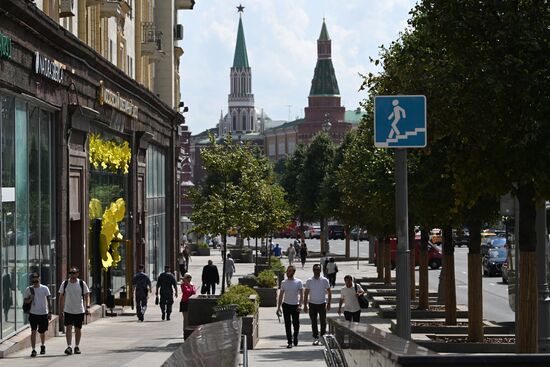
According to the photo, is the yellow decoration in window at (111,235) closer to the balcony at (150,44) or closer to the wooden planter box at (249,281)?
the wooden planter box at (249,281)

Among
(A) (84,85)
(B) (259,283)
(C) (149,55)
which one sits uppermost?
(C) (149,55)

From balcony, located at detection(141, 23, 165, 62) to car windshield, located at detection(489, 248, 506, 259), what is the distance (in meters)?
18.3

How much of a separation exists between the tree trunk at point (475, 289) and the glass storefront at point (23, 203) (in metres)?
7.88

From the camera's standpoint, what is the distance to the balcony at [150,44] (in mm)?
48469

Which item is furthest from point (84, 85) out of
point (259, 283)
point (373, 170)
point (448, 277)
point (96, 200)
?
point (259, 283)

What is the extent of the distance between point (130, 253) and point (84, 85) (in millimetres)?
8170

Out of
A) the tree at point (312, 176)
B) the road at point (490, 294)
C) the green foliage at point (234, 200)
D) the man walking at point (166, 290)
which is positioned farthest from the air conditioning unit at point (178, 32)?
the tree at point (312, 176)

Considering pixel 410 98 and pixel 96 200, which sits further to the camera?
pixel 96 200

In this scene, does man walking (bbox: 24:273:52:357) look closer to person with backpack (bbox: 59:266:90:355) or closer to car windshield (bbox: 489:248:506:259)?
person with backpack (bbox: 59:266:90:355)

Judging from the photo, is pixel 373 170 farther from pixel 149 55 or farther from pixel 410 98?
pixel 149 55

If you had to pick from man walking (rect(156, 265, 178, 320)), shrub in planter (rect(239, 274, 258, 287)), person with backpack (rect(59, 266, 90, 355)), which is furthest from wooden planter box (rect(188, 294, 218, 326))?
shrub in planter (rect(239, 274, 258, 287))

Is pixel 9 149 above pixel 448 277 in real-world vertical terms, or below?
above

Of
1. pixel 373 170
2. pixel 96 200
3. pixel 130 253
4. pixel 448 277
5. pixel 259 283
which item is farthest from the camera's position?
pixel 259 283

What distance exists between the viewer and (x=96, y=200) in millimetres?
33938
